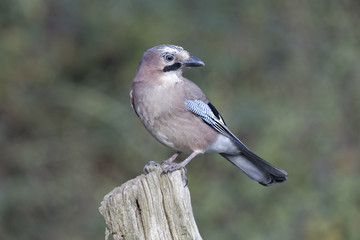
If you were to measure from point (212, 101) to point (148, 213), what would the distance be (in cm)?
489

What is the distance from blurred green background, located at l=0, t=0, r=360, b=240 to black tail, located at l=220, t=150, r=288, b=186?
2.18m

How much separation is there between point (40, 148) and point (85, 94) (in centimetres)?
107

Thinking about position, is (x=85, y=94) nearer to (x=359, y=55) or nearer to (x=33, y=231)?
(x=33, y=231)

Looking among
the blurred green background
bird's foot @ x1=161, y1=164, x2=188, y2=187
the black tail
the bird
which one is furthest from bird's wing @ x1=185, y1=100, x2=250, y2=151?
the blurred green background

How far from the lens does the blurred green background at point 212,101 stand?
8.06 metres

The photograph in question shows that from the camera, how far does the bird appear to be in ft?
17.2

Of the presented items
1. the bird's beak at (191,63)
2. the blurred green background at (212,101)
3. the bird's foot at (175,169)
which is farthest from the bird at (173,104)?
the blurred green background at (212,101)

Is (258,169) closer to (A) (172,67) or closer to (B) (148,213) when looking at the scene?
(A) (172,67)

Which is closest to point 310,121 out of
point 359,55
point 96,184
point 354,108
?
point 354,108

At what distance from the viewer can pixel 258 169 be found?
564cm

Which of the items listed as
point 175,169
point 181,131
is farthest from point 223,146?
point 175,169

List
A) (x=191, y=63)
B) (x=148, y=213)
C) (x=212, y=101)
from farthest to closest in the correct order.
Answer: (x=212, y=101), (x=191, y=63), (x=148, y=213)

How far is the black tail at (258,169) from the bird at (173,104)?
0.06ft

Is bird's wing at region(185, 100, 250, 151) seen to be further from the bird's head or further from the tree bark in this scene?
the tree bark
